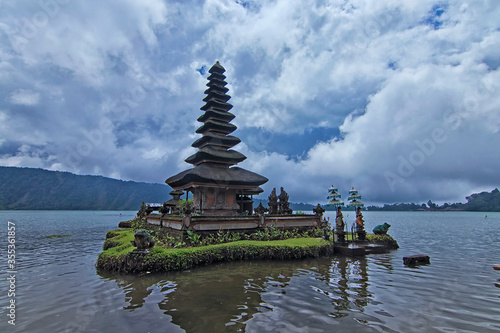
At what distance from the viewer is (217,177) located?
22766 millimetres

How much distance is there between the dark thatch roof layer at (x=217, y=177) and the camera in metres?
22.0

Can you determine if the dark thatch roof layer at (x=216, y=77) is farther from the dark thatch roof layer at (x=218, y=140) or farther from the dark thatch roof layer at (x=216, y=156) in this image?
the dark thatch roof layer at (x=216, y=156)

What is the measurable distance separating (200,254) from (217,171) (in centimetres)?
1107

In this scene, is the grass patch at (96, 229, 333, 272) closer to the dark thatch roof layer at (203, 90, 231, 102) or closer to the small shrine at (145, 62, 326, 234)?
the small shrine at (145, 62, 326, 234)

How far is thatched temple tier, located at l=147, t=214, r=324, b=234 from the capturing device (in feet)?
55.2

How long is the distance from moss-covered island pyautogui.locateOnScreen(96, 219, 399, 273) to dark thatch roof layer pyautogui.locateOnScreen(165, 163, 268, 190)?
17.6 ft

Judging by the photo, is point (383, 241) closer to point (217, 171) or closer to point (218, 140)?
point (217, 171)

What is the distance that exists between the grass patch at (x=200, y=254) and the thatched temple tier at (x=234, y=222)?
7.22 ft

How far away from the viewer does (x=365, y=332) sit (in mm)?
6441

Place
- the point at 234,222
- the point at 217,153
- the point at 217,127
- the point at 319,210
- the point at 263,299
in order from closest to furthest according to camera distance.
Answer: the point at 263,299, the point at 234,222, the point at 319,210, the point at 217,153, the point at 217,127

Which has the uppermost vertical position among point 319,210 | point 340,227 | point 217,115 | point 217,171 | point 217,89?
point 217,89

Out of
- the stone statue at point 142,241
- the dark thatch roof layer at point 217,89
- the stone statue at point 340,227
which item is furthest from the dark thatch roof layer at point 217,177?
the dark thatch roof layer at point 217,89

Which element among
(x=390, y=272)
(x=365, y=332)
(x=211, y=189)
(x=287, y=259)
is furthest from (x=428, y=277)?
(x=211, y=189)

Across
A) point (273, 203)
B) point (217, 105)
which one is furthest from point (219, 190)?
point (217, 105)
